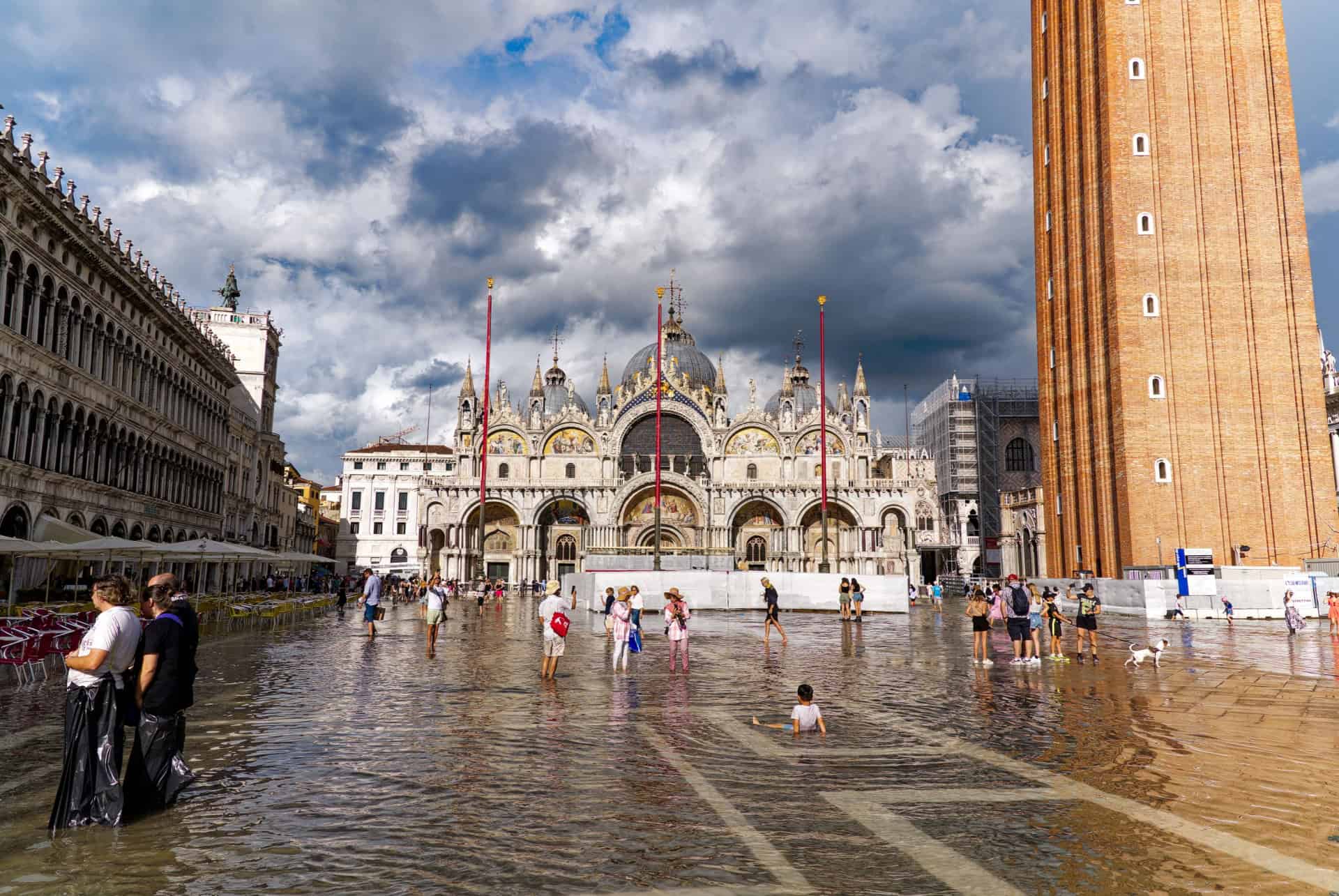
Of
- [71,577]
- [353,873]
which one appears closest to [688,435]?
[71,577]

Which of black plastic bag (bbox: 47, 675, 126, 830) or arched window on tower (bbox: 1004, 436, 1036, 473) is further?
arched window on tower (bbox: 1004, 436, 1036, 473)

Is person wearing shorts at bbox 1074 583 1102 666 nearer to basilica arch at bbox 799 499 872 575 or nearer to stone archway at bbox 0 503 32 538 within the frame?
stone archway at bbox 0 503 32 538

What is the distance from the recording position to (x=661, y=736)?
9352mm

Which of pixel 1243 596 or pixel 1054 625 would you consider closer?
pixel 1054 625

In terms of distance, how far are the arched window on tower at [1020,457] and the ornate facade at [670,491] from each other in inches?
305

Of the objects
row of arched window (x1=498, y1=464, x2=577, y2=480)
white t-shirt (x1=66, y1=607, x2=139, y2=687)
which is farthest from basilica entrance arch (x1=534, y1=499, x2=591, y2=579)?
white t-shirt (x1=66, y1=607, x2=139, y2=687)

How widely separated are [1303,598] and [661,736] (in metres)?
31.3

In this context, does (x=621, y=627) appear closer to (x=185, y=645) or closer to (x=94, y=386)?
(x=185, y=645)

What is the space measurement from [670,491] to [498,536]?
14588mm

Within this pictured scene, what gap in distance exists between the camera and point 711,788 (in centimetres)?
724

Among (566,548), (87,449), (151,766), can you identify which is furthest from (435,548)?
(151,766)

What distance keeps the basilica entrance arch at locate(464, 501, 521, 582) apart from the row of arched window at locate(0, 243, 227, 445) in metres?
25.0

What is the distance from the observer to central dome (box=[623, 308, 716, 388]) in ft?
249

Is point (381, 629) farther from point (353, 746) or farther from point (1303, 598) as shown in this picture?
point (1303, 598)
